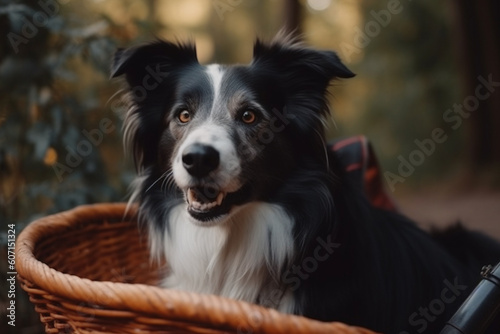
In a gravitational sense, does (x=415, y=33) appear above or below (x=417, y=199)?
above

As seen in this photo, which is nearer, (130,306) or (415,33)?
(130,306)

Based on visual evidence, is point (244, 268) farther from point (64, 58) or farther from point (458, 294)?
point (64, 58)

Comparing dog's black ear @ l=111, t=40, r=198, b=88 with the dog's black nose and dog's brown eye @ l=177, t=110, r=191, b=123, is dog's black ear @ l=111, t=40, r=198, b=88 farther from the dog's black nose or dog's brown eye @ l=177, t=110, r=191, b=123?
the dog's black nose

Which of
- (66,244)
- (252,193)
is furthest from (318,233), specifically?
(66,244)

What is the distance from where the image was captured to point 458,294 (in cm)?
222

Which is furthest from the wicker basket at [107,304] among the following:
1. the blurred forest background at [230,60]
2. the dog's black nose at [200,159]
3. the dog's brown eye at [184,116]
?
the dog's brown eye at [184,116]

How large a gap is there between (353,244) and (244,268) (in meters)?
0.44

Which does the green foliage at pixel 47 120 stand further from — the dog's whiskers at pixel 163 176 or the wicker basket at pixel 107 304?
the dog's whiskers at pixel 163 176

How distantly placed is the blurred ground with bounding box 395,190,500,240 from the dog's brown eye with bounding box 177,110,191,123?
3975 millimetres

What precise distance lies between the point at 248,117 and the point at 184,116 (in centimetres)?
28

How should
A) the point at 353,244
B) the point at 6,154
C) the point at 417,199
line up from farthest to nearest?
1. the point at 417,199
2. the point at 6,154
3. the point at 353,244

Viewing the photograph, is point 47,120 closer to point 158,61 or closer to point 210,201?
point 158,61

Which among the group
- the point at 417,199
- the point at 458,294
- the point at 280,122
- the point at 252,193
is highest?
the point at 280,122

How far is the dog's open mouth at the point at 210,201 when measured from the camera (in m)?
2.05
